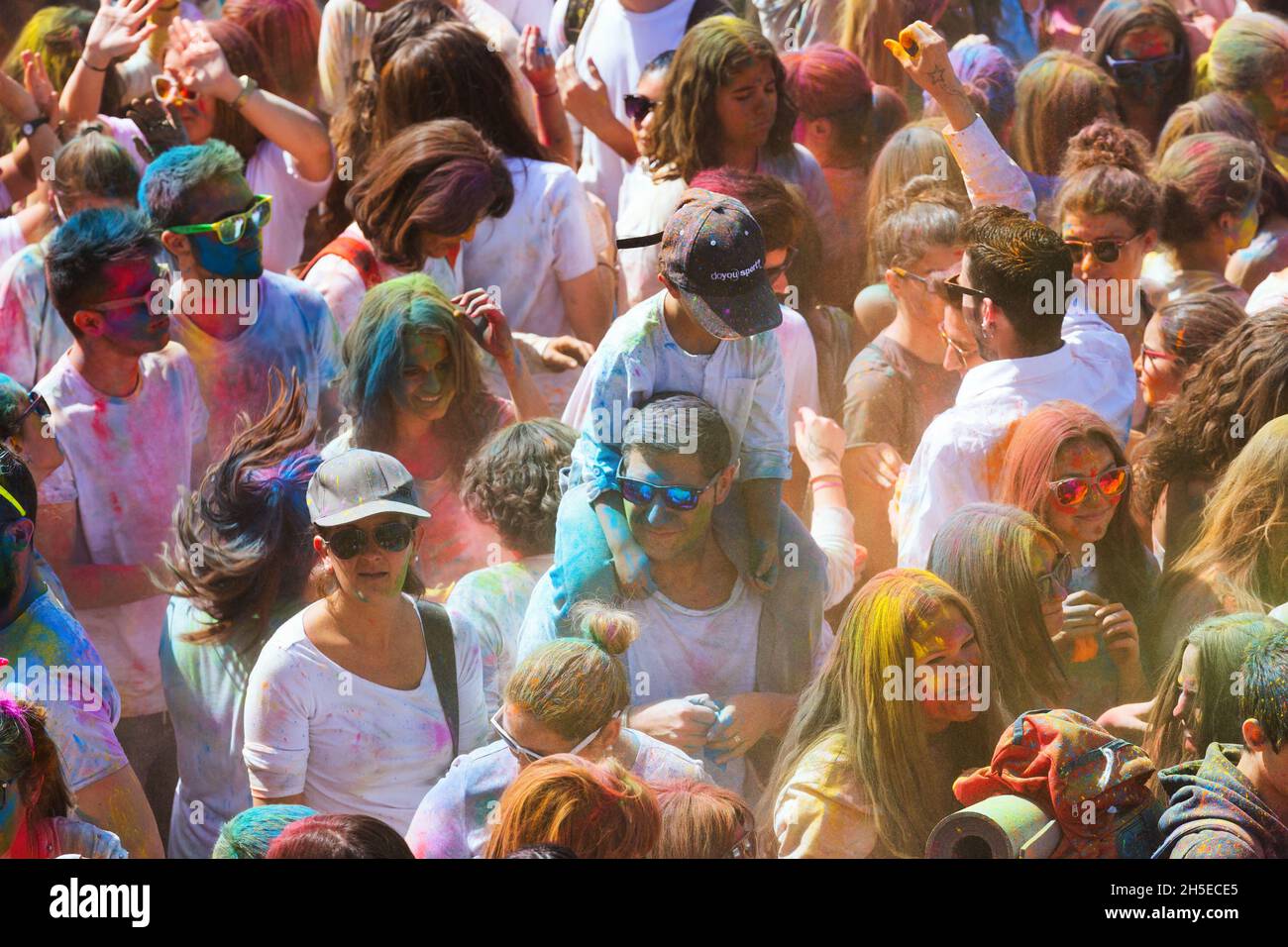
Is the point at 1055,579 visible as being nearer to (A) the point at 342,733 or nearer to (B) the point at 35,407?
(A) the point at 342,733

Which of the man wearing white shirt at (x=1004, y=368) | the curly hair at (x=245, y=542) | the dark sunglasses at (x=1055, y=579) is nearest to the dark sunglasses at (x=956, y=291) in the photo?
the man wearing white shirt at (x=1004, y=368)

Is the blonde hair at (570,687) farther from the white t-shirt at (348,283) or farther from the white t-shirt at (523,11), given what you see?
the white t-shirt at (523,11)

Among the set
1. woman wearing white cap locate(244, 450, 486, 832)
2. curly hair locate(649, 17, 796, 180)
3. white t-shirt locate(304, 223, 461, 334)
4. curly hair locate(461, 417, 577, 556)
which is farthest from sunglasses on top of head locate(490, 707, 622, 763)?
curly hair locate(649, 17, 796, 180)

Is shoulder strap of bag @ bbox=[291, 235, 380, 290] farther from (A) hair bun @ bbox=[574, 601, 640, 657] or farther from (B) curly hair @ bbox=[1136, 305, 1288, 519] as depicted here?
(B) curly hair @ bbox=[1136, 305, 1288, 519]

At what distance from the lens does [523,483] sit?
4723 millimetres

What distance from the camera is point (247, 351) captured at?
210 inches

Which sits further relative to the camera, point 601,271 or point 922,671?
point 601,271

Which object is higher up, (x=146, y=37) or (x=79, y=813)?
(x=146, y=37)

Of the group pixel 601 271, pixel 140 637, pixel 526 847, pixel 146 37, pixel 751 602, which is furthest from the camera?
pixel 146 37

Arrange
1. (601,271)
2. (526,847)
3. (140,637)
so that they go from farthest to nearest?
(601,271), (140,637), (526,847)

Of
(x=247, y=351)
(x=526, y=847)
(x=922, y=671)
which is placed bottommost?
(x=526, y=847)
